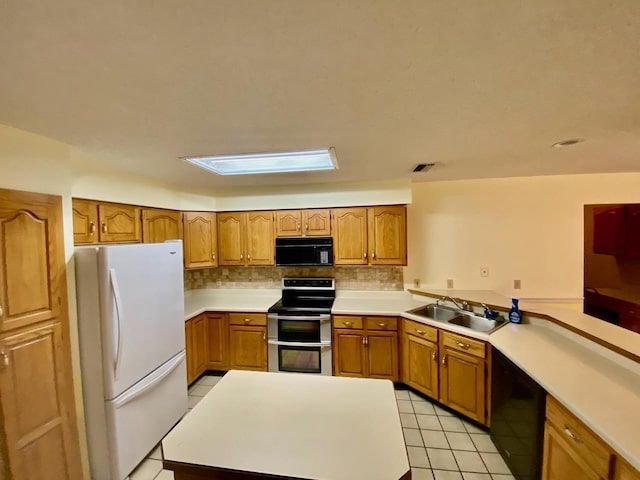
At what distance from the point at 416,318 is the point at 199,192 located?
2.76 meters

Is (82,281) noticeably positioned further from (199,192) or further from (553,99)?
(553,99)

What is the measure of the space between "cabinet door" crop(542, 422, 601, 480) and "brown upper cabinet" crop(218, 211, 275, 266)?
8.57 ft

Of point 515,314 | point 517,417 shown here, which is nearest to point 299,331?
point 517,417

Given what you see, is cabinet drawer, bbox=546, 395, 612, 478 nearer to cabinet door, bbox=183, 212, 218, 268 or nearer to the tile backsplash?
the tile backsplash

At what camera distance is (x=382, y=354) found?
277 cm

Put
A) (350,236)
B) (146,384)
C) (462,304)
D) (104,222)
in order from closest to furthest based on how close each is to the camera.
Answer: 1. (146,384)
2. (104,222)
3. (462,304)
4. (350,236)

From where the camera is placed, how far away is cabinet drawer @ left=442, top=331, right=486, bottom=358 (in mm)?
2092

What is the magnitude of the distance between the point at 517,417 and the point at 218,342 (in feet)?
9.04

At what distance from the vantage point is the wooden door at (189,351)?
272cm

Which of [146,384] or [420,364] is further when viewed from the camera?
[420,364]

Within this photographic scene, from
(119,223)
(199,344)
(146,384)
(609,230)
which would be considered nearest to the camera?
(146,384)

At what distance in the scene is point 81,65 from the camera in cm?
90

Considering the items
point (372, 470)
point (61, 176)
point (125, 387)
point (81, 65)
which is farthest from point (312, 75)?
point (125, 387)

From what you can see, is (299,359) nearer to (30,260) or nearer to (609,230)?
(30,260)
